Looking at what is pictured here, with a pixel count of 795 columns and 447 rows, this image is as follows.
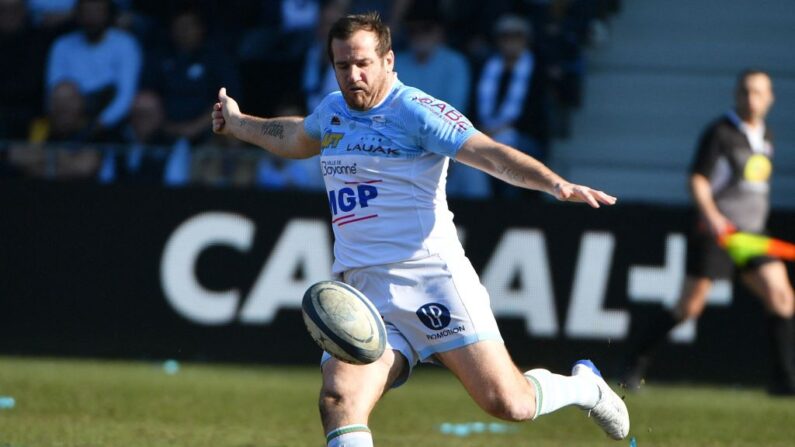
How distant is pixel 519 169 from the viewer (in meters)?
6.14

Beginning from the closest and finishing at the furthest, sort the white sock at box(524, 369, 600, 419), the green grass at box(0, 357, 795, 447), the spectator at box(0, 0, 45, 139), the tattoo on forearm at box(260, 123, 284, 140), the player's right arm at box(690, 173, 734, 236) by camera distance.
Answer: the white sock at box(524, 369, 600, 419) < the tattoo on forearm at box(260, 123, 284, 140) < the green grass at box(0, 357, 795, 447) < the player's right arm at box(690, 173, 734, 236) < the spectator at box(0, 0, 45, 139)

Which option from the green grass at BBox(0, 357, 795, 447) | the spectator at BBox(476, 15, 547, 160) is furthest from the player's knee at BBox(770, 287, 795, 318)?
the spectator at BBox(476, 15, 547, 160)

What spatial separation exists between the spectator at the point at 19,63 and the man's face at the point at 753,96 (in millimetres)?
7344

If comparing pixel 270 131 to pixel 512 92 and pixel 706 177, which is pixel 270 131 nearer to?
pixel 706 177

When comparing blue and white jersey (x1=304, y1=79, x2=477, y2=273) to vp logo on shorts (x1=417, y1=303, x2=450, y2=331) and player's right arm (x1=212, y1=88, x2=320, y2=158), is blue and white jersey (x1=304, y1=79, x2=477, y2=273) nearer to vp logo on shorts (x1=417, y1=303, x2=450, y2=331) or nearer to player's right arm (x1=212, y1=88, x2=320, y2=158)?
vp logo on shorts (x1=417, y1=303, x2=450, y2=331)

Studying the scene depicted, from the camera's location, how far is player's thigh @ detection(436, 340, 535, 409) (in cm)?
654

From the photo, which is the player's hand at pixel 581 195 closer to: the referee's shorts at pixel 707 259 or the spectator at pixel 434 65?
the referee's shorts at pixel 707 259

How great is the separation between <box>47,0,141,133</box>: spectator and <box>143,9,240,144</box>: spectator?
256 millimetres

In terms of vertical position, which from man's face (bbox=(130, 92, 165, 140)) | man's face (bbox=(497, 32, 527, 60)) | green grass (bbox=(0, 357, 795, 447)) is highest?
man's face (bbox=(497, 32, 527, 60))

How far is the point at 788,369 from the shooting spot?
1152cm

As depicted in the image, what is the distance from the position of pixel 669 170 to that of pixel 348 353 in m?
9.26

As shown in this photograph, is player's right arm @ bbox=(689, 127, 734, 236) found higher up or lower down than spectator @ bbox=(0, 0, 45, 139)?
higher up

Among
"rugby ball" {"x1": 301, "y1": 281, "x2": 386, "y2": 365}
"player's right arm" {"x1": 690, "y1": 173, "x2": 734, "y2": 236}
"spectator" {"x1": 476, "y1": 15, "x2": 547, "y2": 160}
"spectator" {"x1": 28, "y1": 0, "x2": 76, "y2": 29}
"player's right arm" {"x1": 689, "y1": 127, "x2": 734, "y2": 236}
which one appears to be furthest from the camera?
"spectator" {"x1": 28, "y1": 0, "x2": 76, "y2": 29}

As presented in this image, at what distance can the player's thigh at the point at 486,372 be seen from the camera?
21.5 feet
